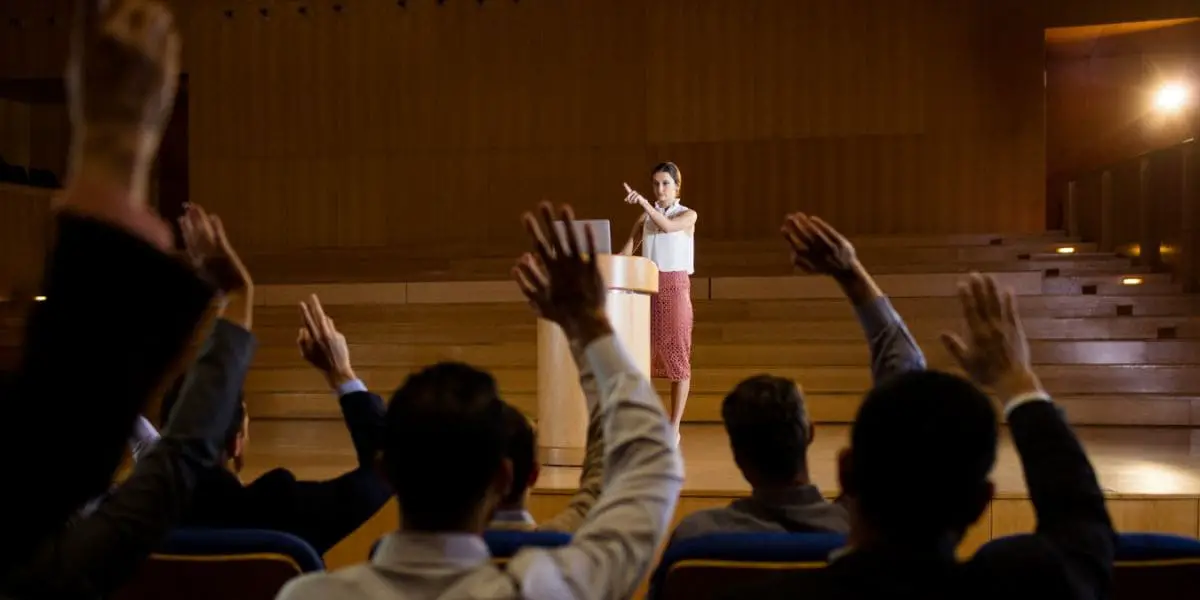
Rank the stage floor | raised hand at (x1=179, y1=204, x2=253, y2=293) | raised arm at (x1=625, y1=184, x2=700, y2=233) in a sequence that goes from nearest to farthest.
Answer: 1. raised hand at (x1=179, y1=204, x2=253, y2=293)
2. the stage floor
3. raised arm at (x1=625, y1=184, x2=700, y2=233)

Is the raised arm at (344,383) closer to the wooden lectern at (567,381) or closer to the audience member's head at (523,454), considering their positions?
the audience member's head at (523,454)

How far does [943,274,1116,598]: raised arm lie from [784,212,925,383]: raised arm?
36 cm

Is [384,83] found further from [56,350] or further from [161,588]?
[56,350]

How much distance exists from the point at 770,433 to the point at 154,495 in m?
1.01

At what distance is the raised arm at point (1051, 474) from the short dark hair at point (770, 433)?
46cm

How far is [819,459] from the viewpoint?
15.3 ft

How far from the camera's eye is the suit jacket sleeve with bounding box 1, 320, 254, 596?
3.34ft

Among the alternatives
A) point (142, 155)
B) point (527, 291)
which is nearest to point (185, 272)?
point (142, 155)

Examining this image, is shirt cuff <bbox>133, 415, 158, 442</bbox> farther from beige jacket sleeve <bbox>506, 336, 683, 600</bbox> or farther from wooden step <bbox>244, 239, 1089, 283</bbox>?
wooden step <bbox>244, 239, 1089, 283</bbox>

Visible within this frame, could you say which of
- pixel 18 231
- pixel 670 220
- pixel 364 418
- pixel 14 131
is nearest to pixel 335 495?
pixel 364 418

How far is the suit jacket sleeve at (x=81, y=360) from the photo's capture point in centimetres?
53

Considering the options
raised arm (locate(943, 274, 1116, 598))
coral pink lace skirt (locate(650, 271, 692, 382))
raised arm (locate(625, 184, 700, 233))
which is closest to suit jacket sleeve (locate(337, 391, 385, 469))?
raised arm (locate(943, 274, 1116, 598))

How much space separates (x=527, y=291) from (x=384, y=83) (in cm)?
945

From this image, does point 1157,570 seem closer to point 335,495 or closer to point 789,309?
point 335,495
